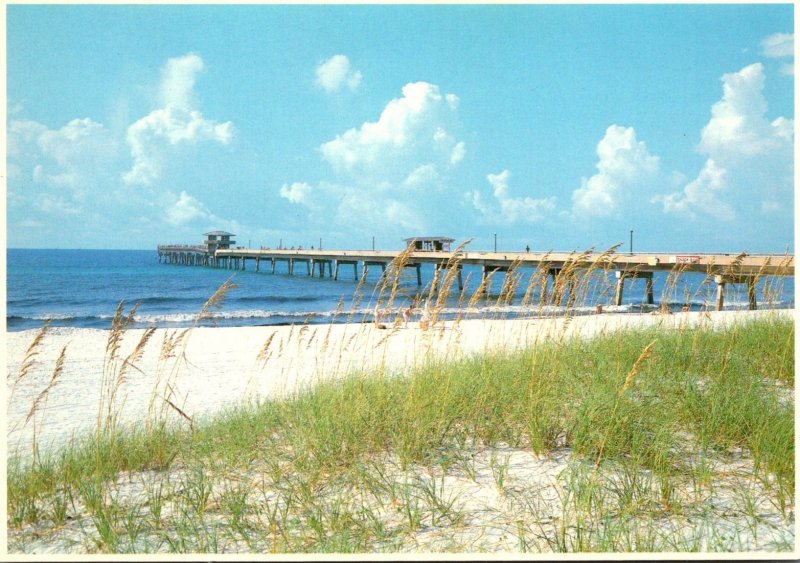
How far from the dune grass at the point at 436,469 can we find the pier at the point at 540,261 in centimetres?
76

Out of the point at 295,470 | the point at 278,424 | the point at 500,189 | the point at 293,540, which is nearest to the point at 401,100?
the point at 500,189

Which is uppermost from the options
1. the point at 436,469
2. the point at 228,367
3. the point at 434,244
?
the point at 434,244

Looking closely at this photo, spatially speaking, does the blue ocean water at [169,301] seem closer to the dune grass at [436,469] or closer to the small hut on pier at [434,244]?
the small hut on pier at [434,244]

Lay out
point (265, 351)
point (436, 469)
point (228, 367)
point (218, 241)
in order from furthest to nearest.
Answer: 1. point (218, 241)
2. point (228, 367)
3. point (265, 351)
4. point (436, 469)

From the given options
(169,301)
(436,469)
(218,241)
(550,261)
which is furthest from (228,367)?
(218,241)

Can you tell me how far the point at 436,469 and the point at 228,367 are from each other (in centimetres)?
530

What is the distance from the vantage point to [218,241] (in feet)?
169

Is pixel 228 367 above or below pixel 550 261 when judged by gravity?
Result: below

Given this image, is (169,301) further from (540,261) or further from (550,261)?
(540,261)

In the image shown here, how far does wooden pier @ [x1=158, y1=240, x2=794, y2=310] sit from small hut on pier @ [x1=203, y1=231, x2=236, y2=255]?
41cm

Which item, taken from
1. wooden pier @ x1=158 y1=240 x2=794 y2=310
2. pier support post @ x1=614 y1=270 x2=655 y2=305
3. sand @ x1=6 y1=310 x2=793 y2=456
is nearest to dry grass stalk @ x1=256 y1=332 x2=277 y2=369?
sand @ x1=6 y1=310 x2=793 y2=456

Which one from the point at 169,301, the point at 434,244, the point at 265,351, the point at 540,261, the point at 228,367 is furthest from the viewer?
the point at 434,244

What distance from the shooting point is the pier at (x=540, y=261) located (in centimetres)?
396

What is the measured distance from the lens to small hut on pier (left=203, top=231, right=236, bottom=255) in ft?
169
